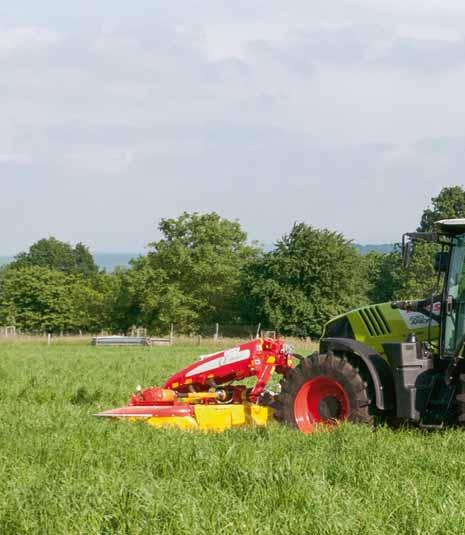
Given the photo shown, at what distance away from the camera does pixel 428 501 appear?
6.29 metres

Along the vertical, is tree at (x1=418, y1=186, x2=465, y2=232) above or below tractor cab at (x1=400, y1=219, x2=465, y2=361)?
above

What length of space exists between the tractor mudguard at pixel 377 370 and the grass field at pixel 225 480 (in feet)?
1.68

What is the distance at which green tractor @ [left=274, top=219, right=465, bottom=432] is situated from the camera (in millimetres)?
9750

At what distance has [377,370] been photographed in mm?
10172

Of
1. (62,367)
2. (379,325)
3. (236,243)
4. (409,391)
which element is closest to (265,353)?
(379,325)

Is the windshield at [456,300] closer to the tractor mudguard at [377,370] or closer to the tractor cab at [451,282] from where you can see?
the tractor cab at [451,282]

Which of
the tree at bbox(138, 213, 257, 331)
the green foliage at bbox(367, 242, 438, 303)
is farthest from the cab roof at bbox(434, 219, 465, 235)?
the tree at bbox(138, 213, 257, 331)

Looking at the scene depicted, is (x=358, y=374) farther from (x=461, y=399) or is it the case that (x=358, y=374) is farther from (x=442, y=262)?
(x=442, y=262)

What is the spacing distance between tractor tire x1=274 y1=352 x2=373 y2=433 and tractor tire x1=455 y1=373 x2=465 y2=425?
1.02 meters

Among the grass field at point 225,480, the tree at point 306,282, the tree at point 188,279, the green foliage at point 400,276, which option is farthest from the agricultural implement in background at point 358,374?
the tree at point 188,279

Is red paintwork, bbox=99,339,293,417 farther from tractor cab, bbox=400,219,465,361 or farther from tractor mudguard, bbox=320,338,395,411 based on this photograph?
tractor cab, bbox=400,219,465,361

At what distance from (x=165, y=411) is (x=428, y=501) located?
490cm

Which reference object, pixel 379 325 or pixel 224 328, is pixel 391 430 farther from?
pixel 224 328

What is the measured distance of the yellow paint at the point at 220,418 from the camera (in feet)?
34.4
